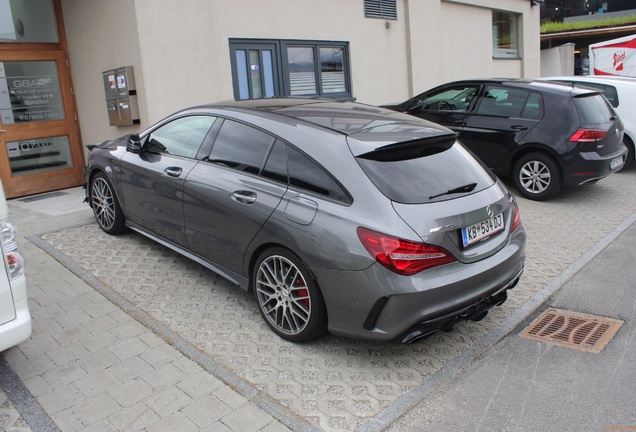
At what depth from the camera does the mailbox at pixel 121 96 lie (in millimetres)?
7812

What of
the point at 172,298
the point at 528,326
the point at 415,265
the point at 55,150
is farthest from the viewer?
→ the point at 55,150

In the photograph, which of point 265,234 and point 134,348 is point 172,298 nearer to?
point 134,348

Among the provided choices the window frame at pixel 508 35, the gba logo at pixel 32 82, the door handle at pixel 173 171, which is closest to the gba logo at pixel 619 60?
the window frame at pixel 508 35

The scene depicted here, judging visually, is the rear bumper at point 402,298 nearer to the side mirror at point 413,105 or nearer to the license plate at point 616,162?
the license plate at point 616,162

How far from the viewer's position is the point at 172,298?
463cm

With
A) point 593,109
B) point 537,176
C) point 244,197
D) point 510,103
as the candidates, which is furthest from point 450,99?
point 244,197

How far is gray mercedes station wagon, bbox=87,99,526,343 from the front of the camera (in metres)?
3.33

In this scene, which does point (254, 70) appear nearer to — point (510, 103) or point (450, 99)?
point (450, 99)

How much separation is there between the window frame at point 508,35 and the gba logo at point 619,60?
225 inches

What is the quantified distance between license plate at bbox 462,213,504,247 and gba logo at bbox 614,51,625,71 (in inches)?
778

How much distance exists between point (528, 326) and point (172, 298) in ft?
9.38

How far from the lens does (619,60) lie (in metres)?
20.2

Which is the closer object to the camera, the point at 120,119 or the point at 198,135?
the point at 198,135

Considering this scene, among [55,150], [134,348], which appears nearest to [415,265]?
[134,348]
